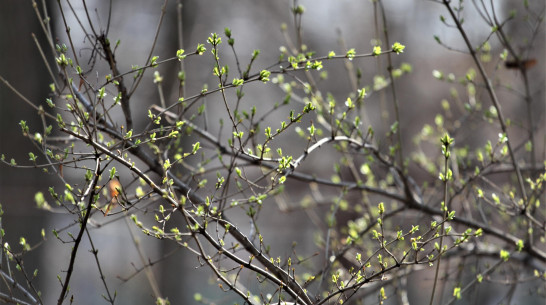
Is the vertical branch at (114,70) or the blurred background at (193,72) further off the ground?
the blurred background at (193,72)

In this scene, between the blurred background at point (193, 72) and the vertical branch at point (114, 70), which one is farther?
the blurred background at point (193, 72)

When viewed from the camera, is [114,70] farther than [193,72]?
No

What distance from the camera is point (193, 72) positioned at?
32.5ft

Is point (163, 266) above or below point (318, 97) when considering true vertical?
above

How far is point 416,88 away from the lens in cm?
1242

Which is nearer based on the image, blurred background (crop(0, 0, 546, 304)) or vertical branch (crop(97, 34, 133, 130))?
vertical branch (crop(97, 34, 133, 130))

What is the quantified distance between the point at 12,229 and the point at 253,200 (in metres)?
6.05

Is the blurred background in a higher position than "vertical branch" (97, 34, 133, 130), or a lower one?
higher

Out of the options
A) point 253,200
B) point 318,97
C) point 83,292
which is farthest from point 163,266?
point 253,200

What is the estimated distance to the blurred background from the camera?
6781 millimetres

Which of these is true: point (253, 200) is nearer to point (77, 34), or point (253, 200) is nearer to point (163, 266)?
point (77, 34)

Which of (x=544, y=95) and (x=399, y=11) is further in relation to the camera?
(x=399, y=11)

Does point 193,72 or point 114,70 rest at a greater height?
point 193,72

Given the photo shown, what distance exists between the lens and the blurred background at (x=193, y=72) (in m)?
6.78
